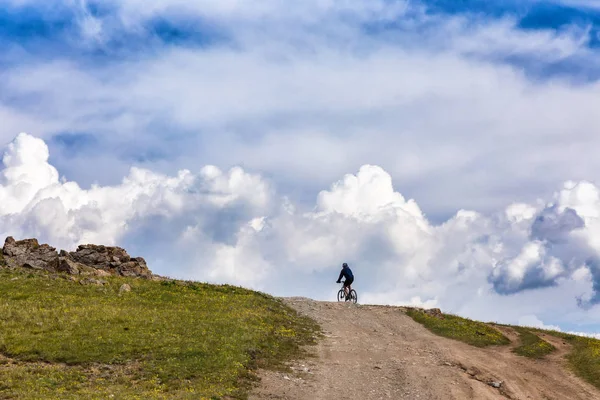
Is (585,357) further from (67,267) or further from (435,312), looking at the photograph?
(67,267)

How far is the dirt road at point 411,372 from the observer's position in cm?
2836

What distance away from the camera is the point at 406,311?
5591cm

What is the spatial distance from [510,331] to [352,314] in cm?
1370

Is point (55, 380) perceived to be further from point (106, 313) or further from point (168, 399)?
point (106, 313)

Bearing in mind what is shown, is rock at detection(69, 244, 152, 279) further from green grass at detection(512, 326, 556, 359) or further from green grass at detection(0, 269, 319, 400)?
green grass at detection(512, 326, 556, 359)

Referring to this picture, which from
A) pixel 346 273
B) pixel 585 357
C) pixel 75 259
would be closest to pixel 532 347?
pixel 585 357

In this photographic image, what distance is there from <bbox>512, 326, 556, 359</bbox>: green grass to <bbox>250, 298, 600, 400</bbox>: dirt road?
73 centimetres

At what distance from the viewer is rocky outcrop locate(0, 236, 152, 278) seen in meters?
53.0

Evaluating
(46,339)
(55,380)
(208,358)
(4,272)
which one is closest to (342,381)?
(208,358)

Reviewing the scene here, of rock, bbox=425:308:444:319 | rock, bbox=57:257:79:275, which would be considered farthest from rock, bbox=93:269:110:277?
rock, bbox=425:308:444:319

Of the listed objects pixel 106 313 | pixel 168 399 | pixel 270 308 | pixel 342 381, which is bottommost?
pixel 168 399

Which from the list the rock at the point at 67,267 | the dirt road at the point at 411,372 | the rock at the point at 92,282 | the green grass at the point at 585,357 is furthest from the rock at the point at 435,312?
the rock at the point at 67,267

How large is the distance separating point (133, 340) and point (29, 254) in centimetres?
2670

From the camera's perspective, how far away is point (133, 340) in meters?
32.8
